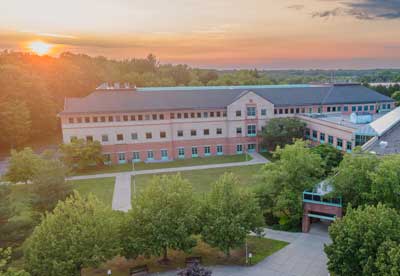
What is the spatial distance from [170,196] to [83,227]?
5365mm

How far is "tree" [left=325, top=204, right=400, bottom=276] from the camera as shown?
52.7 feet

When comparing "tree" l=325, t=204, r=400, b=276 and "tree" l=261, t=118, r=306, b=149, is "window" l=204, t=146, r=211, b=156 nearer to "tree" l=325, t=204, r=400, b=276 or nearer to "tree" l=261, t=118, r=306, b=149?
"tree" l=261, t=118, r=306, b=149

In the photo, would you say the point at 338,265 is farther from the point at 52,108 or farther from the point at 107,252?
the point at 52,108

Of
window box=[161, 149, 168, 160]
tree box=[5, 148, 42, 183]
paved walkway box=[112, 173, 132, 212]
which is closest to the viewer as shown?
paved walkway box=[112, 173, 132, 212]

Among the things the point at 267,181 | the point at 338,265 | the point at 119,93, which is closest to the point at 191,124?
the point at 119,93

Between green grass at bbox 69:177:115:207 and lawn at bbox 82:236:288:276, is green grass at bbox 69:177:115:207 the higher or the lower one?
the higher one

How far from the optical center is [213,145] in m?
53.2

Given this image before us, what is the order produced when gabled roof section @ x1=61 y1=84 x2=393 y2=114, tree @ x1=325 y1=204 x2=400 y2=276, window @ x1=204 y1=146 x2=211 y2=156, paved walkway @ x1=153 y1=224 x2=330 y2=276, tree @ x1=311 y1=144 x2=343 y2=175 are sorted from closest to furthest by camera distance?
1. tree @ x1=325 y1=204 x2=400 y2=276
2. paved walkway @ x1=153 y1=224 x2=330 y2=276
3. tree @ x1=311 y1=144 x2=343 y2=175
4. gabled roof section @ x1=61 y1=84 x2=393 y2=114
5. window @ x1=204 y1=146 x2=211 y2=156

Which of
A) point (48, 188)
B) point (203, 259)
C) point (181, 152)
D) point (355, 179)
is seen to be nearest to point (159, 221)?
point (203, 259)

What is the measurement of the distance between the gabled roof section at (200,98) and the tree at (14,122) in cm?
1141

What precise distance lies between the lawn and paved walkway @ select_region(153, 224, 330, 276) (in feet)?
1.94

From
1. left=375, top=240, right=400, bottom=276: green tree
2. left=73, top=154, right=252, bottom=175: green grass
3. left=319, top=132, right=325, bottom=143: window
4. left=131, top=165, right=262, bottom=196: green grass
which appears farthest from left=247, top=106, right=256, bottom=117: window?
left=375, top=240, right=400, bottom=276: green tree

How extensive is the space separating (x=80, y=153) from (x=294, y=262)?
108ft

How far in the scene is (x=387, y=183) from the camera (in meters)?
20.1
